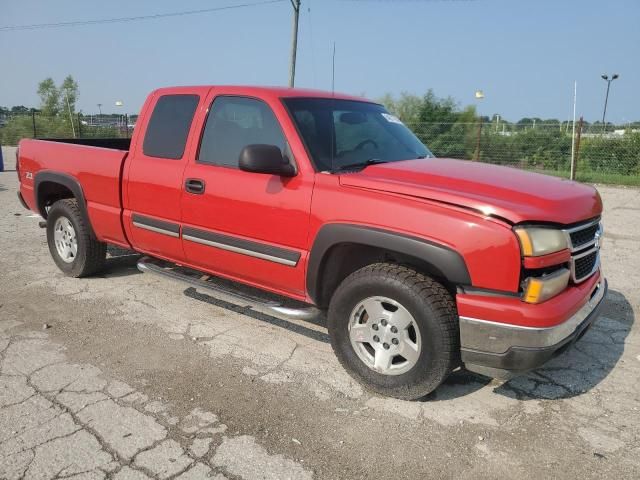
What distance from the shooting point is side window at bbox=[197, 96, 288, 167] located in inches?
144

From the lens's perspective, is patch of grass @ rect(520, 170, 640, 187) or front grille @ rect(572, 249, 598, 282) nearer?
front grille @ rect(572, 249, 598, 282)

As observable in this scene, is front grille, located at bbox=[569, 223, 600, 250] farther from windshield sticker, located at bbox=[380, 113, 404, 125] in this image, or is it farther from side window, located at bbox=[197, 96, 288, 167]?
side window, located at bbox=[197, 96, 288, 167]

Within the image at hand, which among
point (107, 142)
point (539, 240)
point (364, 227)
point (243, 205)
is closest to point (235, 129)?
point (243, 205)

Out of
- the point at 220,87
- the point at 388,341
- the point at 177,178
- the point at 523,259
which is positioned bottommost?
the point at 388,341

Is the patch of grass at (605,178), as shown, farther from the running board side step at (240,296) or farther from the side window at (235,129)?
the side window at (235,129)

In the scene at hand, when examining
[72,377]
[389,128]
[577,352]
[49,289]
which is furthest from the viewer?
[49,289]

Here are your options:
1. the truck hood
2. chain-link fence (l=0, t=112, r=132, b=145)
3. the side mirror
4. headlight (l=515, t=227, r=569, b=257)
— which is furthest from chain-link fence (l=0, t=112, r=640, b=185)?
the side mirror

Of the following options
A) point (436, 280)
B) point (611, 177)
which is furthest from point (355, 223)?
point (611, 177)

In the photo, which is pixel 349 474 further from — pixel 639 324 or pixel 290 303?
pixel 639 324

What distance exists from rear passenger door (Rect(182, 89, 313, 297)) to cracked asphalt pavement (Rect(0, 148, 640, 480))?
0.61 meters

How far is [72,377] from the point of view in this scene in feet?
11.0

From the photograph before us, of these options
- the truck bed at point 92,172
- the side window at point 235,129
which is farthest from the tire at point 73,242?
the side window at point 235,129

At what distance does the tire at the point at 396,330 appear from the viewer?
288 centimetres

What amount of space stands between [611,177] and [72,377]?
1496 centimetres
